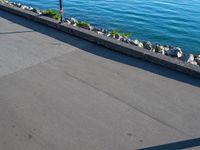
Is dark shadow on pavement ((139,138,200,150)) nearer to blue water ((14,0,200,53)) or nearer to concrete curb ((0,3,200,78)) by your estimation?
concrete curb ((0,3,200,78))

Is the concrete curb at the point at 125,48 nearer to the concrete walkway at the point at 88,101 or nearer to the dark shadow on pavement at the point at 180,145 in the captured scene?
the concrete walkway at the point at 88,101

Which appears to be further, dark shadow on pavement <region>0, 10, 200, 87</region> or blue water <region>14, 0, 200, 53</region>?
blue water <region>14, 0, 200, 53</region>

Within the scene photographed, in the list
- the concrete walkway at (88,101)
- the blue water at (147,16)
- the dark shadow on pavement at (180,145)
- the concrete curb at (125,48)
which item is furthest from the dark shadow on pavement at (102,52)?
the blue water at (147,16)

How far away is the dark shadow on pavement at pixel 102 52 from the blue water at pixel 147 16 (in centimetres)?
499

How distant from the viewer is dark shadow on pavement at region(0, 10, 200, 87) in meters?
7.20

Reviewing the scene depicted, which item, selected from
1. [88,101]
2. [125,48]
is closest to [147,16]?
[125,48]

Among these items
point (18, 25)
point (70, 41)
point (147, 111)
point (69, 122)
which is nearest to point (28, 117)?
point (69, 122)

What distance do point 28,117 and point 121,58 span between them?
3492mm

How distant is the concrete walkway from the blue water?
6077 millimetres

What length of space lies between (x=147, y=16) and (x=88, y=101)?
38.6 feet

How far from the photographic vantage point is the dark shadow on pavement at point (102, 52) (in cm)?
720

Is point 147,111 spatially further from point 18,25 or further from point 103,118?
point 18,25

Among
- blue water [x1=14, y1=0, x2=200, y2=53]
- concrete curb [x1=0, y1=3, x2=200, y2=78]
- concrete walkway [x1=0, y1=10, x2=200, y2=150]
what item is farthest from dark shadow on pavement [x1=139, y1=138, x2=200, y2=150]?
blue water [x1=14, y1=0, x2=200, y2=53]

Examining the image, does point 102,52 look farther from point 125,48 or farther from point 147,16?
point 147,16
